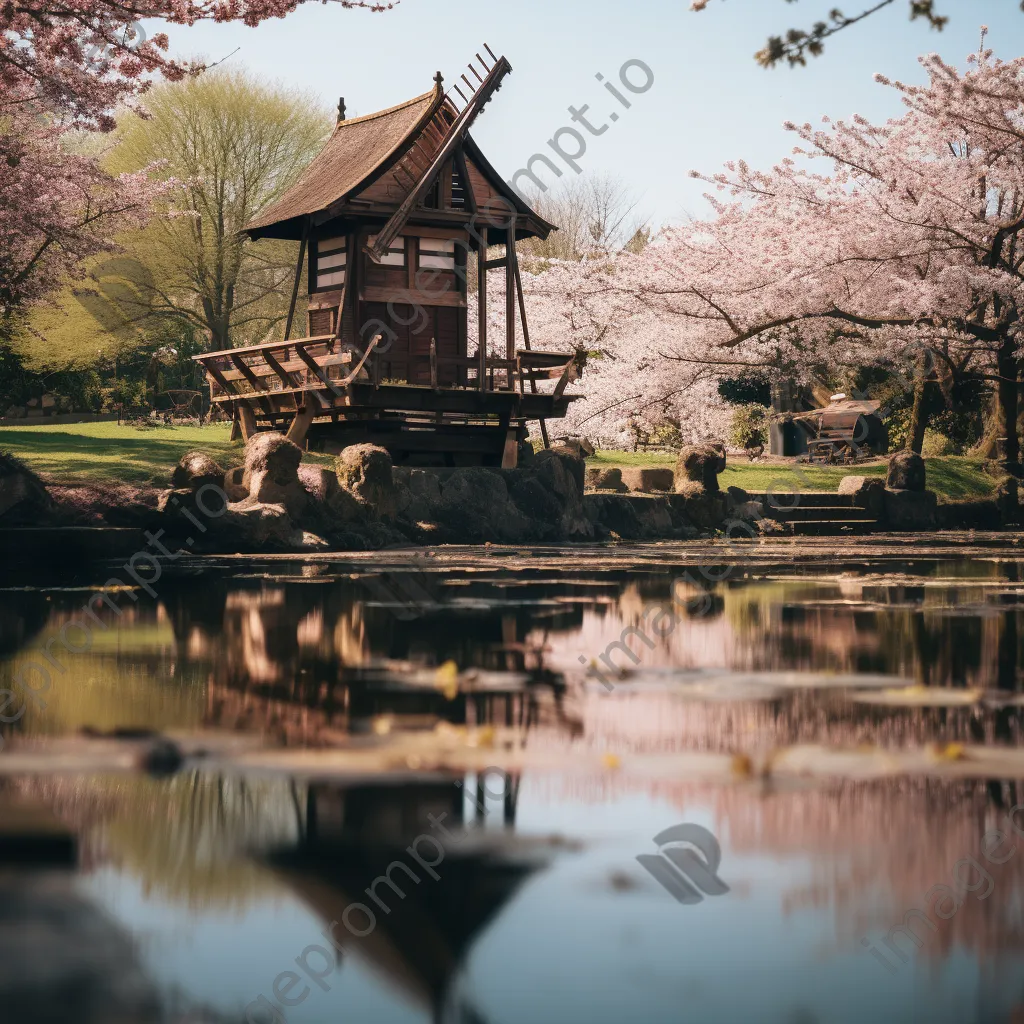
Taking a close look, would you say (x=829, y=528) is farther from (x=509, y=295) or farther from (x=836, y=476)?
(x=509, y=295)

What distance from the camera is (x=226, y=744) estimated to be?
5.07 m

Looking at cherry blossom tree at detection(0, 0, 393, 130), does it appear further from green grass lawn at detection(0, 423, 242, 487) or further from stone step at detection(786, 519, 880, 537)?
stone step at detection(786, 519, 880, 537)

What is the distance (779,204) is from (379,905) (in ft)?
99.1

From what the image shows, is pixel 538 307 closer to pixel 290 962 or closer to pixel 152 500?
pixel 152 500

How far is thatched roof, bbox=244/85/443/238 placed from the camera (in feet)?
98.3

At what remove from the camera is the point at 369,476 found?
73.9ft

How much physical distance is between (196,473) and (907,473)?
17875 millimetres

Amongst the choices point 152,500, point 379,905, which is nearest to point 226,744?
point 379,905

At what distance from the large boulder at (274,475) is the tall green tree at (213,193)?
24600 millimetres

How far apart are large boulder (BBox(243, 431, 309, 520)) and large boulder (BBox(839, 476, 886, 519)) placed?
47.3 ft

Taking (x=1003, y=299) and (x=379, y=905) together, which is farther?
(x=1003, y=299)

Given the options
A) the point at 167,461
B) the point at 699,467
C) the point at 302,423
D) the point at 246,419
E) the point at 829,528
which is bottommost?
the point at 829,528

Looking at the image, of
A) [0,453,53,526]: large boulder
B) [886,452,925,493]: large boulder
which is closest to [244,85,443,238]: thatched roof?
[0,453,53,526]: large boulder

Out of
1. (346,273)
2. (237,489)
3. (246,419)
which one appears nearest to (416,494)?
(237,489)
